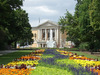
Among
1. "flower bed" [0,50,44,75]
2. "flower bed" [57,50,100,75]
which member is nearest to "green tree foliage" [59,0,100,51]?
"flower bed" [57,50,100,75]

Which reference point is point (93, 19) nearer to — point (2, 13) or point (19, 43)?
point (2, 13)

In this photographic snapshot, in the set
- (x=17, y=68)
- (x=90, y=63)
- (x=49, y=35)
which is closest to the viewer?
(x=17, y=68)

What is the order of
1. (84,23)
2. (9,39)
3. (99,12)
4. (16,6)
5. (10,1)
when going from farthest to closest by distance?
(9,39)
(84,23)
(16,6)
(10,1)
(99,12)

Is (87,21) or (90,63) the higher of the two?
(87,21)

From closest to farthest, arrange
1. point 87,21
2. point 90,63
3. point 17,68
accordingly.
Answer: point 17,68 → point 90,63 → point 87,21

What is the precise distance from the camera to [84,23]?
83.8ft

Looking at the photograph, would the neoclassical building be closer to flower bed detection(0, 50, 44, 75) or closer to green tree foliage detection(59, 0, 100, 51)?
green tree foliage detection(59, 0, 100, 51)

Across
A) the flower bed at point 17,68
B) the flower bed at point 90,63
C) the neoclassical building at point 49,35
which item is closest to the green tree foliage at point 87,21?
the flower bed at point 90,63

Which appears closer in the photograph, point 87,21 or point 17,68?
point 17,68

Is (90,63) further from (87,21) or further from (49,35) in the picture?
(49,35)

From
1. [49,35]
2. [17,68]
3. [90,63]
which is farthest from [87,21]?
[49,35]

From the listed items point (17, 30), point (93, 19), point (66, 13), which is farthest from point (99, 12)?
point (66, 13)

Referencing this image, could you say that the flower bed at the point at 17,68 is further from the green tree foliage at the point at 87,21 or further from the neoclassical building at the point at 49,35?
the neoclassical building at the point at 49,35

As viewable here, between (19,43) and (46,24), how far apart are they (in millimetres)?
14921
